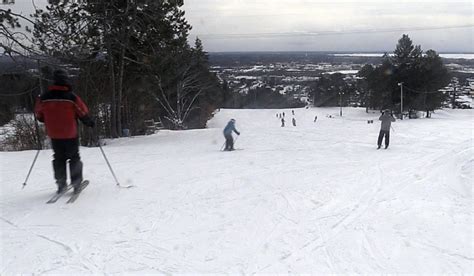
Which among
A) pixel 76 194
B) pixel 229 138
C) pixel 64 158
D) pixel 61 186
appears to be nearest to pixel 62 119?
A: pixel 64 158

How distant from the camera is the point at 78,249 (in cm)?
473

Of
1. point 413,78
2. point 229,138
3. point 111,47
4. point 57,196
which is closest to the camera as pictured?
point 57,196

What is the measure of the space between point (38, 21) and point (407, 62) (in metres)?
55.1

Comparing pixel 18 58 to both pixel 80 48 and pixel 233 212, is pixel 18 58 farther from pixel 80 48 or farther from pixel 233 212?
pixel 233 212

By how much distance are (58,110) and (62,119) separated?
155mm

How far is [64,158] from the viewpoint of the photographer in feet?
21.6

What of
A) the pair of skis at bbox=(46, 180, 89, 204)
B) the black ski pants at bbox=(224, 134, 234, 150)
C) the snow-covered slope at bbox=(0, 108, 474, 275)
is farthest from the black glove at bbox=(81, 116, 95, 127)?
the black ski pants at bbox=(224, 134, 234, 150)

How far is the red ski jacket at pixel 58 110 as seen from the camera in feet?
20.8

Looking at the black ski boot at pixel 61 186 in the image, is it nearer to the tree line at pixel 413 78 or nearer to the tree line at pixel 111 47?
the tree line at pixel 111 47

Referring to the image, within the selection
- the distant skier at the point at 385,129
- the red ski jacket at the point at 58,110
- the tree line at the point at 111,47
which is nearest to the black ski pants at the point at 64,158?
the red ski jacket at the point at 58,110

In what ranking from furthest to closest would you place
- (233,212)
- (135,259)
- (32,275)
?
(233,212) < (135,259) < (32,275)

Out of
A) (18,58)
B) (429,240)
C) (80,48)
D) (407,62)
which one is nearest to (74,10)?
(80,48)

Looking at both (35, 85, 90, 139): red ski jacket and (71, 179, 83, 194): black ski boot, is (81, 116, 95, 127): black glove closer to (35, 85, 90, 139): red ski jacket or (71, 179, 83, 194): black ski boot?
(35, 85, 90, 139): red ski jacket

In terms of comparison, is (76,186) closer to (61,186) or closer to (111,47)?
(61,186)
